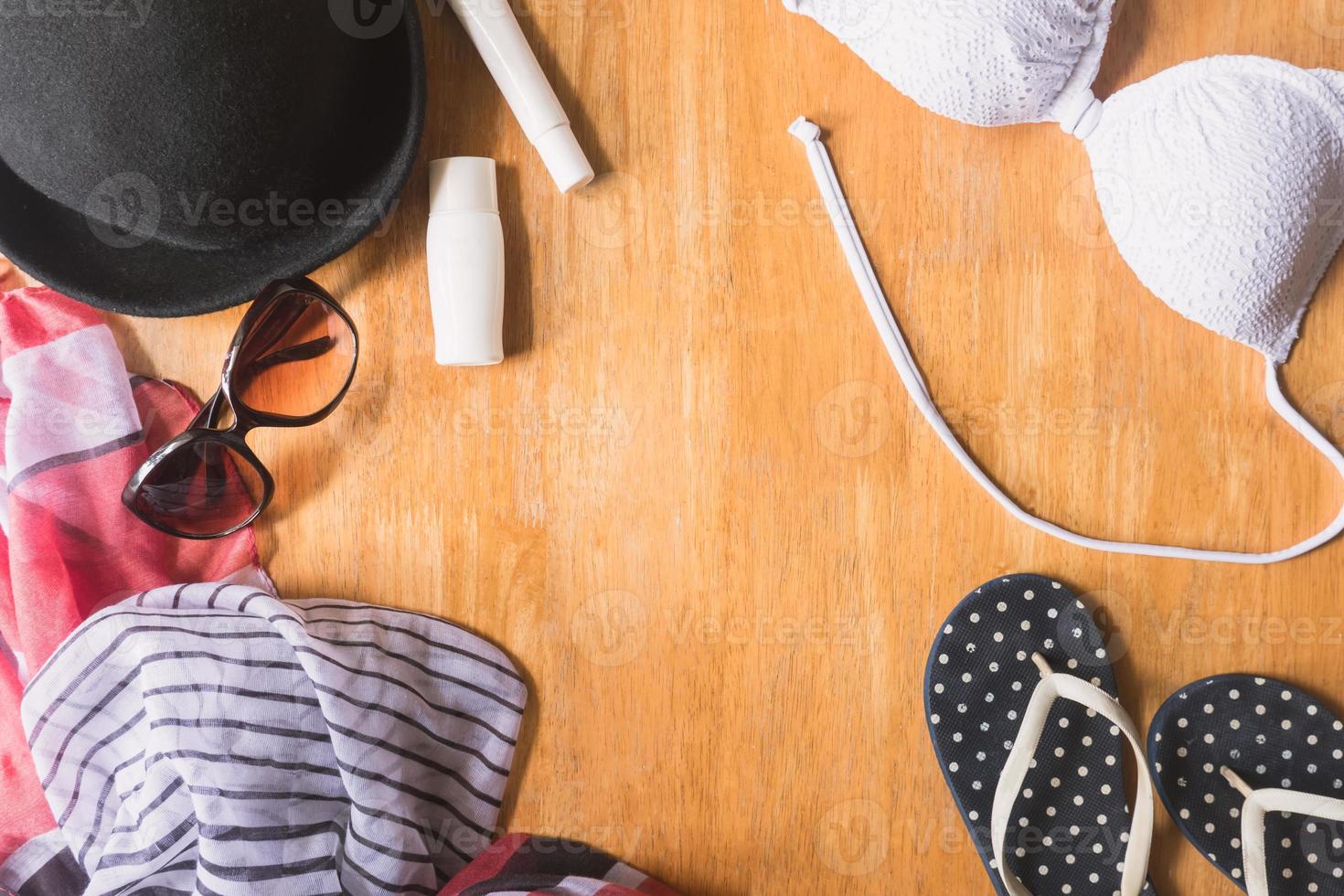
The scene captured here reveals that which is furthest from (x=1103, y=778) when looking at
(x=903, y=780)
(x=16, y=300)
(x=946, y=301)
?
(x=16, y=300)

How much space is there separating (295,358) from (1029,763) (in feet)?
2.01

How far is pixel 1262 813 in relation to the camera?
609mm

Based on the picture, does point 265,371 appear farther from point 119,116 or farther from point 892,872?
point 892,872

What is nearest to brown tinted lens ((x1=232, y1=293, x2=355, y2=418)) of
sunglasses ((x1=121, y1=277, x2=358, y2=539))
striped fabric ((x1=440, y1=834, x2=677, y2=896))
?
sunglasses ((x1=121, y1=277, x2=358, y2=539))

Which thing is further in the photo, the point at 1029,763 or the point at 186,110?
the point at 1029,763

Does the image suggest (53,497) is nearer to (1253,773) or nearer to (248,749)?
(248,749)

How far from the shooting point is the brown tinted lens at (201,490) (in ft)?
1.91

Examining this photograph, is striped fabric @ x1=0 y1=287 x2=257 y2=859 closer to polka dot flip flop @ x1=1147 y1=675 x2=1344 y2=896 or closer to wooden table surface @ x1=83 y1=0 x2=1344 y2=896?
wooden table surface @ x1=83 y1=0 x2=1344 y2=896

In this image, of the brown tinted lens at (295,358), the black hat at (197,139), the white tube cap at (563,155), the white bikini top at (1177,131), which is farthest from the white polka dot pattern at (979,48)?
the brown tinted lens at (295,358)

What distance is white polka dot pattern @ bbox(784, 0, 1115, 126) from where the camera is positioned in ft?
1.76

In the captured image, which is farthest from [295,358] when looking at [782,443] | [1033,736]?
[1033,736]

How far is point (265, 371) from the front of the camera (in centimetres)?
62

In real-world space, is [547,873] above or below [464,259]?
below

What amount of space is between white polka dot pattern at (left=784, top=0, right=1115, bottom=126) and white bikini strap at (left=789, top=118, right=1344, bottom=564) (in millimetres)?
70
